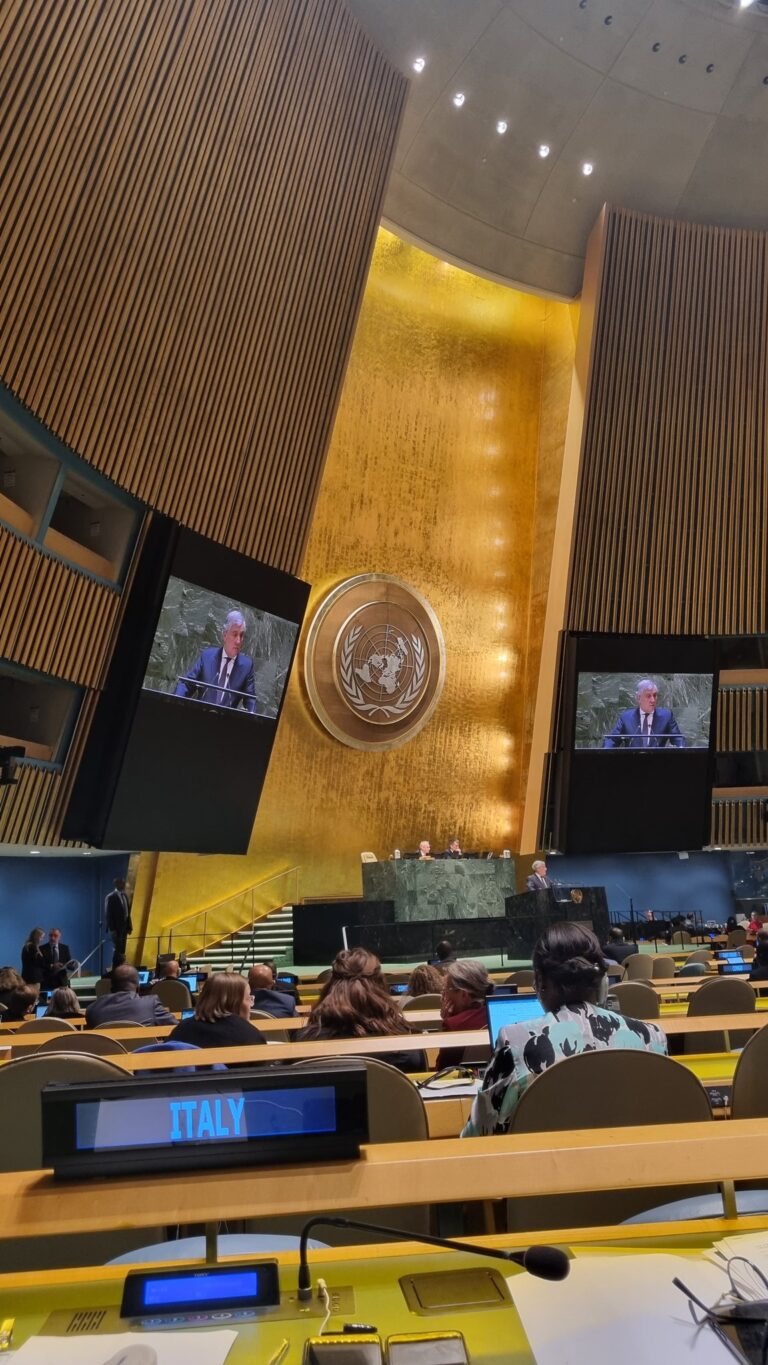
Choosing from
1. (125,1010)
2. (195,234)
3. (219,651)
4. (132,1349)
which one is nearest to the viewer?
(132,1349)

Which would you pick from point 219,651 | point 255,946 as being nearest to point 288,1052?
point 219,651

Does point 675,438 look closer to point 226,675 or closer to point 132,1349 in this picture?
point 226,675

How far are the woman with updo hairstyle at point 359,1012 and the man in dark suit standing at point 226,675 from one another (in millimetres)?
6945

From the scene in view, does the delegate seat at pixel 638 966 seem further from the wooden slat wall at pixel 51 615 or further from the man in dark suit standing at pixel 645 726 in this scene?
the man in dark suit standing at pixel 645 726

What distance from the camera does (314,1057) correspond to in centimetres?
316

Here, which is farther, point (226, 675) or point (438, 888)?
point (438, 888)

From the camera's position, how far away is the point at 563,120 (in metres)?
15.1

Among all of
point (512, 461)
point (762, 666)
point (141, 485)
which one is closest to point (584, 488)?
point (512, 461)

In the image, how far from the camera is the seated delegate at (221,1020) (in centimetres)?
405

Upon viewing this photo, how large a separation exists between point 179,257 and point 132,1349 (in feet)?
33.9

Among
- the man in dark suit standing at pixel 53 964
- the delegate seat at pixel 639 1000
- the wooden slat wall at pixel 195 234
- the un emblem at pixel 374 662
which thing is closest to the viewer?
the delegate seat at pixel 639 1000

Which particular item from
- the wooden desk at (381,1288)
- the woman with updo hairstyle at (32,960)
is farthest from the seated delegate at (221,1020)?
the woman with updo hairstyle at (32,960)

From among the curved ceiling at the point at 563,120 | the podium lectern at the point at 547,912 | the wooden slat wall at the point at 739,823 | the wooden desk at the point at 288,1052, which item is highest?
the curved ceiling at the point at 563,120

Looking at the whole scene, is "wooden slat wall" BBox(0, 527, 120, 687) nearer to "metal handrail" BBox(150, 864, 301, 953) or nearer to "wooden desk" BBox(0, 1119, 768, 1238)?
"metal handrail" BBox(150, 864, 301, 953)
